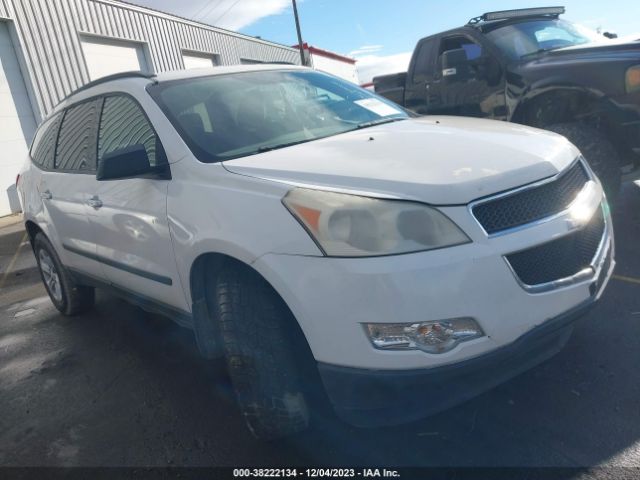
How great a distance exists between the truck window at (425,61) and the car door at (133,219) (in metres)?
4.07

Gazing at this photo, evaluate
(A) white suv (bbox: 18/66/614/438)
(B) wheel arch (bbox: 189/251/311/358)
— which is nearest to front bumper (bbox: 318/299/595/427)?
(A) white suv (bbox: 18/66/614/438)

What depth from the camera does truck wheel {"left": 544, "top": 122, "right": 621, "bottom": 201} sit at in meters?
4.23

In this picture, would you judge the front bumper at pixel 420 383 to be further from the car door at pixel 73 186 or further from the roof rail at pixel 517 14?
the roof rail at pixel 517 14

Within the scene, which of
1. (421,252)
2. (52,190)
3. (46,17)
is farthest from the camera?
(46,17)

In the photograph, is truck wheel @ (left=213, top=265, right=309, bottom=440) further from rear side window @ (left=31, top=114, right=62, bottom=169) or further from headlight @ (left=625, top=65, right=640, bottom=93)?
headlight @ (left=625, top=65, right=640, bottom=93)

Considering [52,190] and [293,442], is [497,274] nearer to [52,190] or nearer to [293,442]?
[293,442]

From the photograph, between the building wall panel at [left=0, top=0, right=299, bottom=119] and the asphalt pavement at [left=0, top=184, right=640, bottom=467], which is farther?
the building wall panel at [left=0, top=0, right=299, bottom=119]

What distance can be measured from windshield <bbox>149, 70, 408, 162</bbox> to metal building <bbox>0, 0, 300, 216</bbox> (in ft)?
31.3

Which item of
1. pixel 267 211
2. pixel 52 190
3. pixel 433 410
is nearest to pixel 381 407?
pixel 433 410

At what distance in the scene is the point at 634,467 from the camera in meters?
1.96

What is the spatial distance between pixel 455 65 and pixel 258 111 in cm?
325

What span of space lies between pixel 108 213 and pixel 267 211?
152 cm

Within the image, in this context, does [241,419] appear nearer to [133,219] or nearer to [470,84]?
[133,219]

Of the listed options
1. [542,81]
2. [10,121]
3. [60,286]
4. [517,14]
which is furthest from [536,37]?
[10,121]
